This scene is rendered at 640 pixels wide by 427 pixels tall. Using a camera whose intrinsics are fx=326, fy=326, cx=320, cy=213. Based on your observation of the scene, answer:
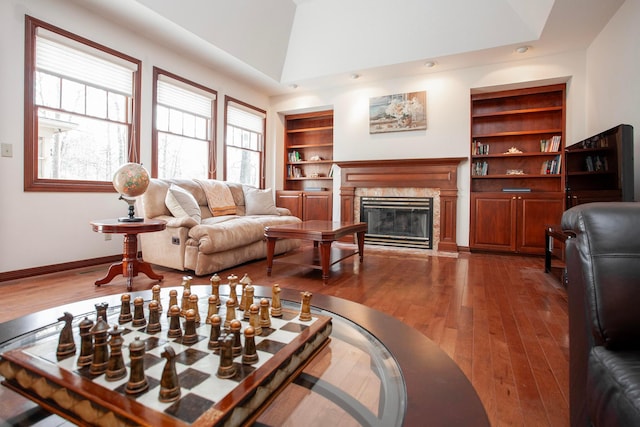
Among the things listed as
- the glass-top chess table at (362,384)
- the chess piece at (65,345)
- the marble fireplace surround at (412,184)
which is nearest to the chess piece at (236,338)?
the glass-top chess table at (362,384)

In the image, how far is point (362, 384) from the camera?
2.26 feet

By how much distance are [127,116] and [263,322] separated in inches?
146

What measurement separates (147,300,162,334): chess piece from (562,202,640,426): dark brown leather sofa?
1.04 m

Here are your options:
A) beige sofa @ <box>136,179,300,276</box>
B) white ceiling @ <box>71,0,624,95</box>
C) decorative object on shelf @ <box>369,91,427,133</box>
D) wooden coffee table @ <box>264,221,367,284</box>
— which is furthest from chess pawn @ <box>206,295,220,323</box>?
decorative object on shelf @ <box>369,91,427,133</box>

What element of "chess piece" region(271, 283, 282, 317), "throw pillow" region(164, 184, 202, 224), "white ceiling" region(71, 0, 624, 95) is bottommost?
"chess piece" region(271, 283, 282, 317)

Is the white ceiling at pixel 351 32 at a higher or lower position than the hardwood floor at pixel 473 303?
higher

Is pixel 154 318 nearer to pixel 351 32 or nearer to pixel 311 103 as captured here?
pixel 351 32

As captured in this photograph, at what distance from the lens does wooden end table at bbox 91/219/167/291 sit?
2387 millimetres

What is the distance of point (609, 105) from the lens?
A: 10.9ft

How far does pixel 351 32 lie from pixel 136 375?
487 centimetres

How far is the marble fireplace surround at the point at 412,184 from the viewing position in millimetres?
4578

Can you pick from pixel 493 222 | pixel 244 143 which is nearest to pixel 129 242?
pixel 244 143

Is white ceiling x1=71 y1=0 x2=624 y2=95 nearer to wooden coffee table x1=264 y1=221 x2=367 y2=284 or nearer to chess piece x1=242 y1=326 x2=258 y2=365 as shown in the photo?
wooden coffee table x1=264 y1=221 x2=367 y2=284

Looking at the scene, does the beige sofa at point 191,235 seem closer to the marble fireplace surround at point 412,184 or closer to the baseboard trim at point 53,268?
the baseboard trim at point 53,268
